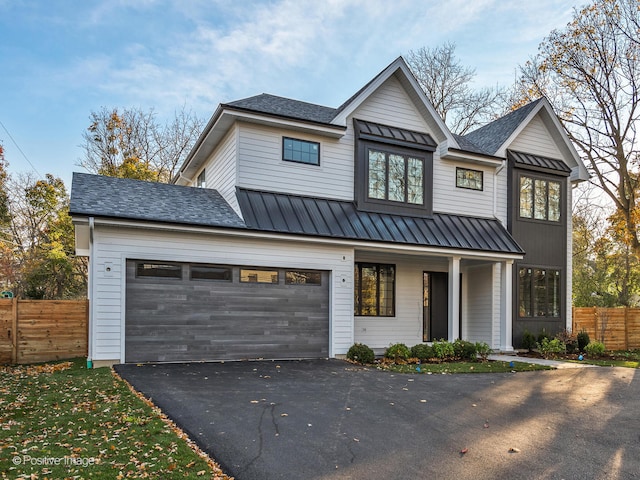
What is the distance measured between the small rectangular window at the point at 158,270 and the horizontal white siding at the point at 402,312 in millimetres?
5970

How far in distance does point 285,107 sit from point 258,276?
5.71 m

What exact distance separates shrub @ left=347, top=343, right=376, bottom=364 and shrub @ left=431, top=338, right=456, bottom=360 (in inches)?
81.0

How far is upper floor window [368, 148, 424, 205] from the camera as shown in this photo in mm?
14312

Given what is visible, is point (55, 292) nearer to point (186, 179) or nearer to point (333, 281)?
point (186, 179)

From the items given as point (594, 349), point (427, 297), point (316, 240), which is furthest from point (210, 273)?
point (594, 349)

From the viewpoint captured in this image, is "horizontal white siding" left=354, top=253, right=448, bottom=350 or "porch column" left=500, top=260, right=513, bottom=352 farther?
"porch column" left=500, top=260, right=513, bottom=352

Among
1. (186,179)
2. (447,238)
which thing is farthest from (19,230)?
(447,238)

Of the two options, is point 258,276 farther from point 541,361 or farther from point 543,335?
point 543,335

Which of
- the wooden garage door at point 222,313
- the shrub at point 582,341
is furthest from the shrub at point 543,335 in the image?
the wooden garage door at point 222,313

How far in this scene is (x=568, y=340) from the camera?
15727 millimetres

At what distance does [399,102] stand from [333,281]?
6.41 metres

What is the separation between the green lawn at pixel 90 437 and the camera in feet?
14.0

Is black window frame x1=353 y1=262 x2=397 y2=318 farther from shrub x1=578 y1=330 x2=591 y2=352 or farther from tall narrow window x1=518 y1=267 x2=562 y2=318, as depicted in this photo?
shrub x1=578 y1=330 x2=591 y2=352

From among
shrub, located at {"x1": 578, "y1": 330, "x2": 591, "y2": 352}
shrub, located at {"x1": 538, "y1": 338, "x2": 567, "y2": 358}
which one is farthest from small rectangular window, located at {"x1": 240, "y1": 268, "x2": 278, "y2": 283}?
shrub, located at {"x1": 578, "y1": 330, "x2": 591, "y2": 352}
